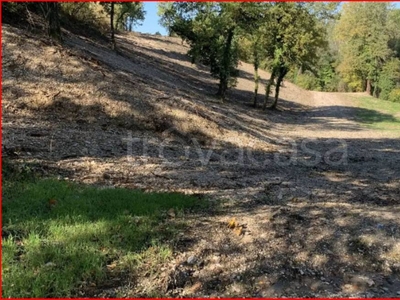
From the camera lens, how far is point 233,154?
496 inches

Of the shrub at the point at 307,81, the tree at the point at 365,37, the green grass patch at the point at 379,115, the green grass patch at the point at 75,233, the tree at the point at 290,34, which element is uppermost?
the tree at the point at 365,37

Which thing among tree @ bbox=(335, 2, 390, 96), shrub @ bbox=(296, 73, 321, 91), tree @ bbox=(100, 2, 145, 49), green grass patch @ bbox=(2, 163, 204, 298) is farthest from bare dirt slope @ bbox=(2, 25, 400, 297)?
shrub @ bbox=(296, 73, 321, 91)

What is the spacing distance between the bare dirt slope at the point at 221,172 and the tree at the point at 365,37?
125 ft

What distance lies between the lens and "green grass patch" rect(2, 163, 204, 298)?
4.14 metres

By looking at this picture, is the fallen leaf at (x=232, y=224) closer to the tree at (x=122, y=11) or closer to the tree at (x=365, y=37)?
the tree at (x=122, y=11)

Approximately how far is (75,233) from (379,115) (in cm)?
3500

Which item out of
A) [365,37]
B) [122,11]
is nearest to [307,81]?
[365,37]

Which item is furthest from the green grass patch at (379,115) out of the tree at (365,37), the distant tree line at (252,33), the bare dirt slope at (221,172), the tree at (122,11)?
the tree at (122,11)

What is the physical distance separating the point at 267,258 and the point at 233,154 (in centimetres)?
780

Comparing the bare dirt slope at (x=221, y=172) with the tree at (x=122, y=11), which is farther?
the tree at (x=122, y=11)

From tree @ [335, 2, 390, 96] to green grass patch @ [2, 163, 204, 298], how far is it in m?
Answer: 54.9

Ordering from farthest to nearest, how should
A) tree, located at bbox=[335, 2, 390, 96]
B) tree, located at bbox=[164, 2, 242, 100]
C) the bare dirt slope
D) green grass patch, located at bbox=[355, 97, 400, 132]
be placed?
tree, located at bbox=[335, 2, 390, 96] → green grass patch, located at bbox=[355, 97, 400, 132] → tree, located at bbox=[164, 2, 242, 100] → the bare dirt slope

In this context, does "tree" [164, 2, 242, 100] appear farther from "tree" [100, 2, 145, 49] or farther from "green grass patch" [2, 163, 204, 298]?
"green grass patch" [2, 163, 204, 298]

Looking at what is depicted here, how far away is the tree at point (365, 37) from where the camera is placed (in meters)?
53.9
